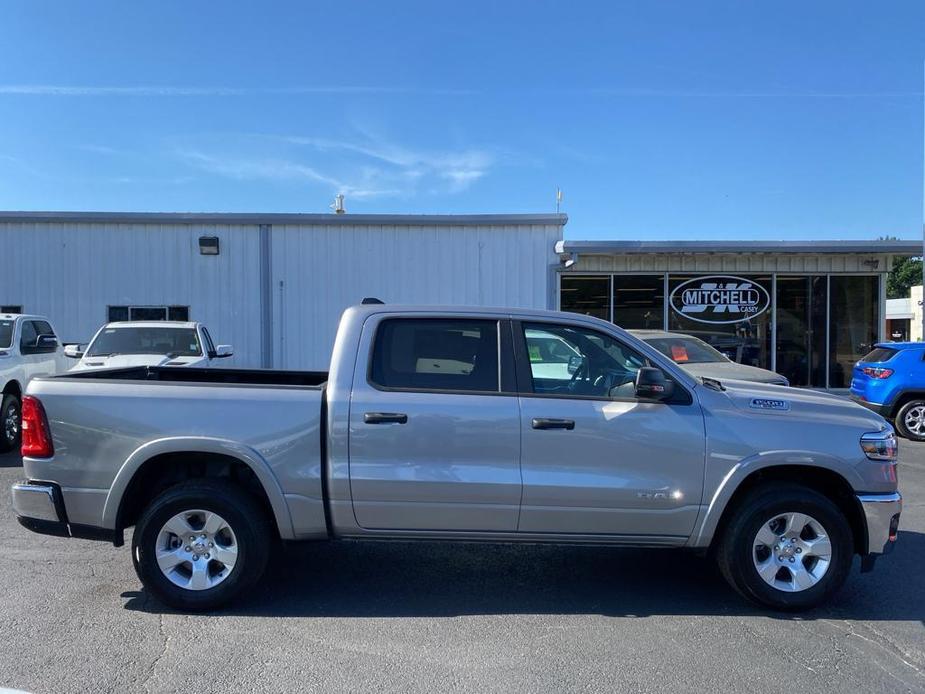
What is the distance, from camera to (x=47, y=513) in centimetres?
423

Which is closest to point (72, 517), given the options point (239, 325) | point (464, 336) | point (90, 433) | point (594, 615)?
point (90, 433)

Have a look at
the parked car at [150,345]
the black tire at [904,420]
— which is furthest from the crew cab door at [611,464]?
the black tire at [904,420]

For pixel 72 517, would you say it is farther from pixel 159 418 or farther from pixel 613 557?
pixel 613 557

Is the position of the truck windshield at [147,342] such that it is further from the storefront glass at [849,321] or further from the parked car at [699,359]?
the storefront glass at [849,321]

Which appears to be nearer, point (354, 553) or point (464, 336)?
point (464, 336)

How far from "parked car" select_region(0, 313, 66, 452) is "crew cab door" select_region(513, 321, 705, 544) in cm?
722

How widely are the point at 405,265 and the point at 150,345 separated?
580 cm

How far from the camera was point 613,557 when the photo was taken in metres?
5.43

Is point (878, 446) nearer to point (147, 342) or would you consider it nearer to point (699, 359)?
point (699, 359)

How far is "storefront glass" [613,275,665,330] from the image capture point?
16.3 metres

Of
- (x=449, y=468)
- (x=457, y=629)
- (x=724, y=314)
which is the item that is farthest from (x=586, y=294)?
(x=457, y=629)

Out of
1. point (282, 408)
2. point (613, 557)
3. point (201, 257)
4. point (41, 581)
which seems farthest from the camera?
point (201, 257)

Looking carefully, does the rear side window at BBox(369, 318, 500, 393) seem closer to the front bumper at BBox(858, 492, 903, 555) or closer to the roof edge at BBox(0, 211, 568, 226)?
the front bumper at BBox(858, 492, 903, 555)

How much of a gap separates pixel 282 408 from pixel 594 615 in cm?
225
